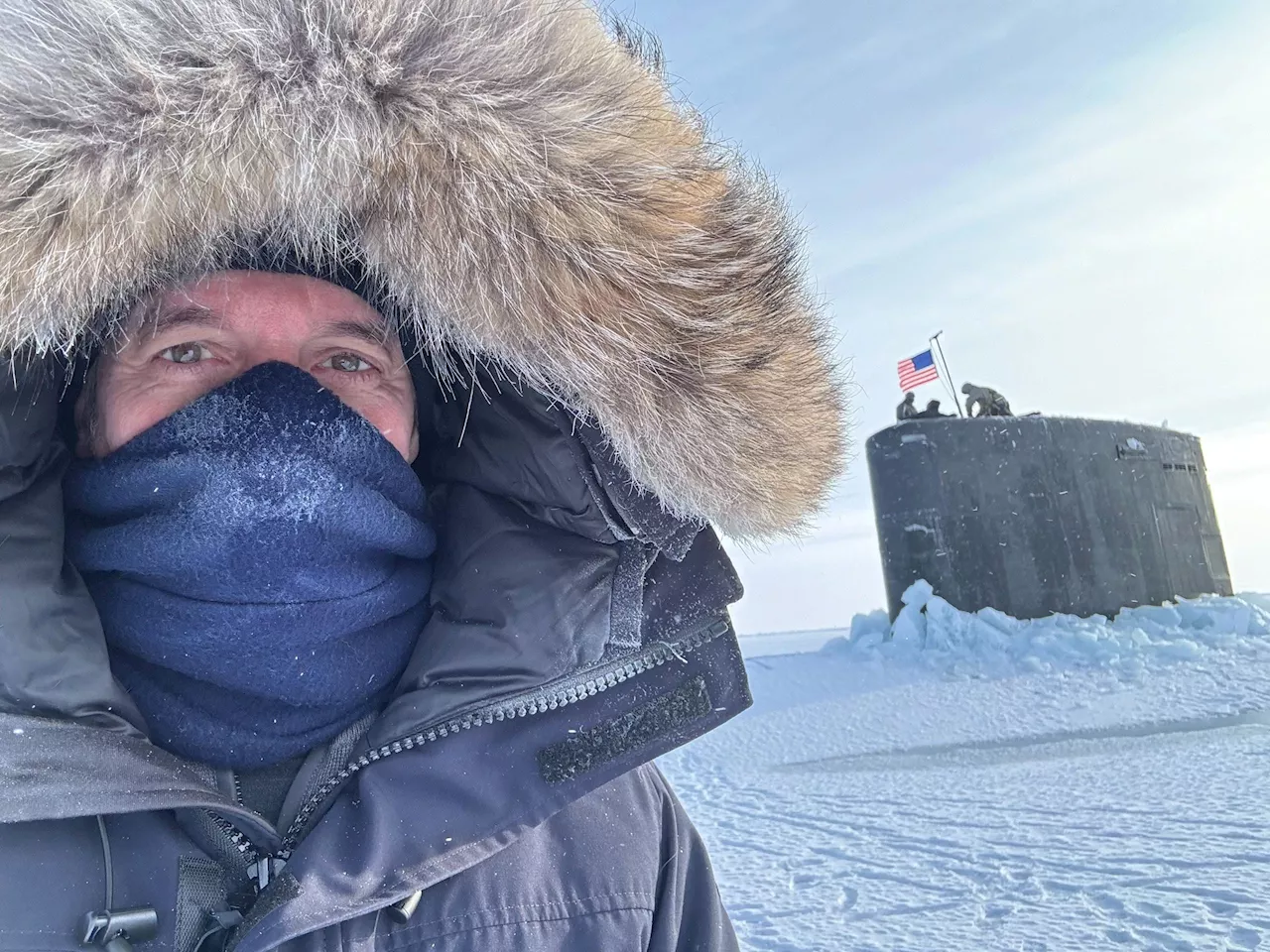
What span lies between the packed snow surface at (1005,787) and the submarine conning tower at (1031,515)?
0.29 m

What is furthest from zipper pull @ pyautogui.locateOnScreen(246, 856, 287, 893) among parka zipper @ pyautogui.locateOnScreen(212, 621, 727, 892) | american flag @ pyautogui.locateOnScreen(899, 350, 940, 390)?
american flag @ pyautogui.locateOnScreen(899, 350, 940, 390)

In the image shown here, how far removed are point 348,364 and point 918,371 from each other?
337 inches

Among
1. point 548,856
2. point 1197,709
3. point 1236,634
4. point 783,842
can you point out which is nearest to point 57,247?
point 548,856

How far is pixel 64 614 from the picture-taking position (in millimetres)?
1105

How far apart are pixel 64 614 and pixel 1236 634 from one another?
9827 mm

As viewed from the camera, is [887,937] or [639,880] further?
[887,937]

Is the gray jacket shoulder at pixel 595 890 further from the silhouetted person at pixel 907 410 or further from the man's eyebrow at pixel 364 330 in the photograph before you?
the silhouetted person at pixel 907 410

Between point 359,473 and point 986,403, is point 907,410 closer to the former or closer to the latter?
point 986,403

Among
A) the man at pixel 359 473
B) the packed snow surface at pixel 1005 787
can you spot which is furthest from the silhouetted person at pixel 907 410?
the man at pixel 359 473

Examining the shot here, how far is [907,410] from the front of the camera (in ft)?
29.9

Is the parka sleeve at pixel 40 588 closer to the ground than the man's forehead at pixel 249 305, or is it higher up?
closer to the ground

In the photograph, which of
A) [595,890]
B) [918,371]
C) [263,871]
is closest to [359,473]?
[263,871]

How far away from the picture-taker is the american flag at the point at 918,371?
9.11m

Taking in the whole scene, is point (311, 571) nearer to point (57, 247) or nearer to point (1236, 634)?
point (57, 247)
